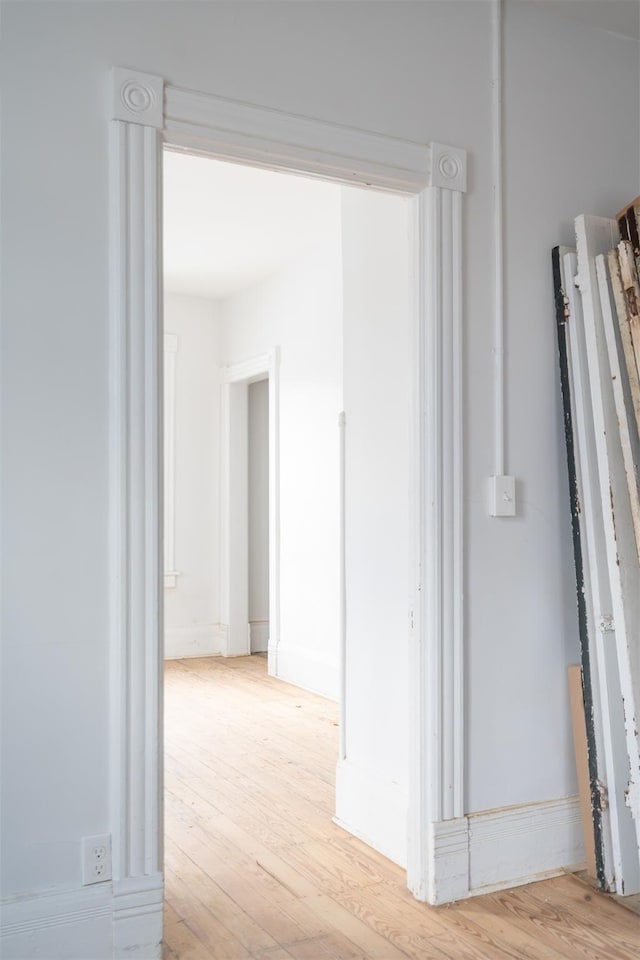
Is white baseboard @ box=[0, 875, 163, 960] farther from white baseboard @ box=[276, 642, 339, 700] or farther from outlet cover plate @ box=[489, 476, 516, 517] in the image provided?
white baseboard @ box=[276, 642, 339, 700]

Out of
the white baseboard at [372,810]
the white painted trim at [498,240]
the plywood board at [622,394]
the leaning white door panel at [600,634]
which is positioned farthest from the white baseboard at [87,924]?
the plywood board at [622,394]

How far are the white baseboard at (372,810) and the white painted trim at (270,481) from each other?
301 cm

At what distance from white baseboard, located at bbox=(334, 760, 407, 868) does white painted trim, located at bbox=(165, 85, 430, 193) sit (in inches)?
80.8

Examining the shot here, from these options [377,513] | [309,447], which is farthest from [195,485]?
[377,513]

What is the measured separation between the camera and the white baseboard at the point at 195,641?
703cm

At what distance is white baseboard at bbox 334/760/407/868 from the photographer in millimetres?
2982

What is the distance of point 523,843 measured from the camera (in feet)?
9.38

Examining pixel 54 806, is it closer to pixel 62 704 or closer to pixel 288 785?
pixel 62 704

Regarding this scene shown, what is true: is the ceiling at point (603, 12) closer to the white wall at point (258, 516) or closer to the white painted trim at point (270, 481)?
the white painted trim at point (270, 481)

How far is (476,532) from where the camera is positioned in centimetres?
284

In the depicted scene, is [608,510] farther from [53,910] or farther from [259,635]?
[259,635]

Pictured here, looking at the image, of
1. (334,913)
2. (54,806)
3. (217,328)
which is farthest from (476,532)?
(217,328)

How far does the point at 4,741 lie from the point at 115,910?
1.78 feet

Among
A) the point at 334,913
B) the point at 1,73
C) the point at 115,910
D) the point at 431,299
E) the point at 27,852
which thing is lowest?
the point at 334,913
